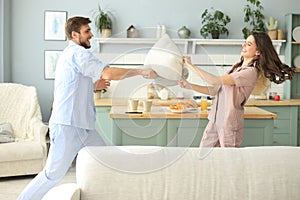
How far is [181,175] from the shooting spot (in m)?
2.25

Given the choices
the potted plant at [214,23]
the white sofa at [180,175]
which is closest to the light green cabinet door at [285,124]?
the potted plant at [214,23]

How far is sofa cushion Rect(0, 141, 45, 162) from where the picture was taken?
4.55 meters

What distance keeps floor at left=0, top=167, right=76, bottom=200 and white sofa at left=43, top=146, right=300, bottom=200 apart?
2.08m

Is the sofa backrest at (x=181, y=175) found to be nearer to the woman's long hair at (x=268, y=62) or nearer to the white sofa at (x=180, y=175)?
the white sofa at (x=180, y=175)

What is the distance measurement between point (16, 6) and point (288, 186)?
426cm

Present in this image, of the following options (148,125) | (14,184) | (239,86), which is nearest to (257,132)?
(239,86)

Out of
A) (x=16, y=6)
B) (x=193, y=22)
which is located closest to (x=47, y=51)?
(x=16, y=6)

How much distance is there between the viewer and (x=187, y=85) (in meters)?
1.99

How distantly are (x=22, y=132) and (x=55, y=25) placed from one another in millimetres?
1382

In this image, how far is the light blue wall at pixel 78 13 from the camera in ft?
18.6

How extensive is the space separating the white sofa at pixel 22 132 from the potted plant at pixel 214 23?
6.94 ft

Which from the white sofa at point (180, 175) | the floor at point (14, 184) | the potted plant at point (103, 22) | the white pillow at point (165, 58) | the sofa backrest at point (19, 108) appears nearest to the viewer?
the white pillow at point (165, 58)

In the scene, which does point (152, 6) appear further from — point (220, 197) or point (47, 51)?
point (220, 197)

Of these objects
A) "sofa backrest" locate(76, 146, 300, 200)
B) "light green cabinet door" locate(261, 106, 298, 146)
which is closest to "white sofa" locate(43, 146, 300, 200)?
"sofa backrest" locate(76, 146, 300, 200)
